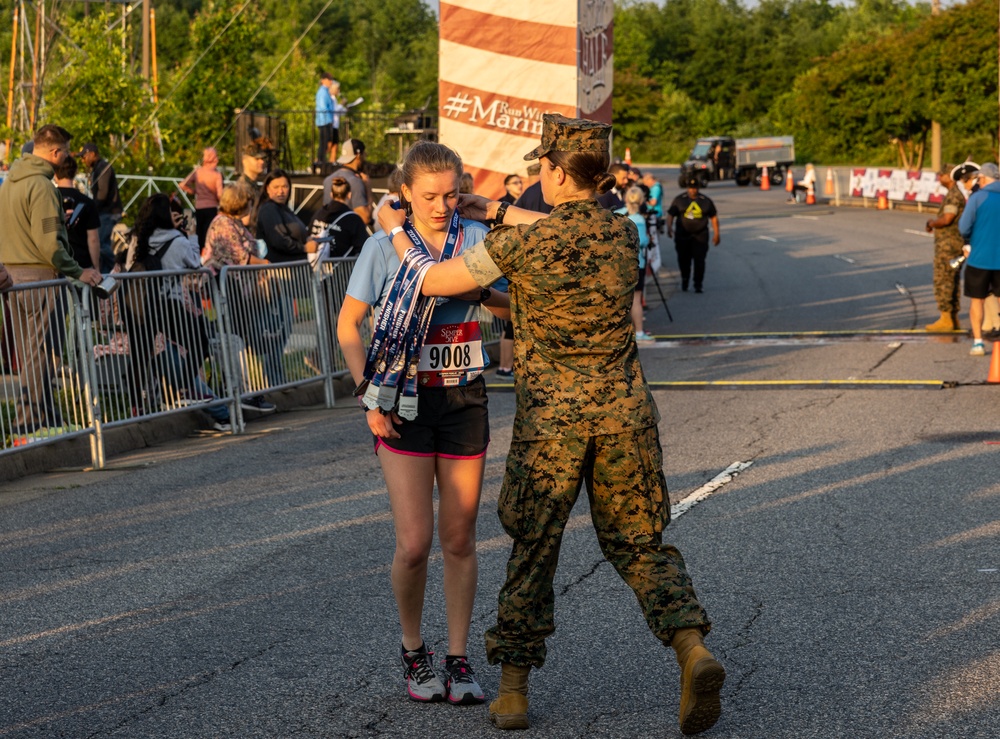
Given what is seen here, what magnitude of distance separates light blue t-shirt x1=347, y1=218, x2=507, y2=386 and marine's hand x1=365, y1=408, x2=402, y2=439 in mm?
171

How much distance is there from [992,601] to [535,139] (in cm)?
1054

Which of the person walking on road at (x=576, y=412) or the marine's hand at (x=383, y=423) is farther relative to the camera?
the marine's hand at (x=383, y=423)

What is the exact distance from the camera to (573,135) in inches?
174

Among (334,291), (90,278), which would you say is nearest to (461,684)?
(90,278)

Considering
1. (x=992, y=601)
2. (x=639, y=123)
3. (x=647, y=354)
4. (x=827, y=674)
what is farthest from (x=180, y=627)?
(x=639, y=123)

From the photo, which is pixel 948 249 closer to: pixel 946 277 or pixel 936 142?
pixel 946 277

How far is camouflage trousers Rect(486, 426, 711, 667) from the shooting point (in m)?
4.52

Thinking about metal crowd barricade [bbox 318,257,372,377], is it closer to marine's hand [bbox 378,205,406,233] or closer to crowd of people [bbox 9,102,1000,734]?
crowd of people [bbox 9,102,1000,734]

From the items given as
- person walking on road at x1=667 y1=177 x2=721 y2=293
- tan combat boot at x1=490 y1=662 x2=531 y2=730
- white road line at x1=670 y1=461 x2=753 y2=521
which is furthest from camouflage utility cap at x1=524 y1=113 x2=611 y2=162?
person walking on road at x1=667 y1=177 x2=721 y2=293

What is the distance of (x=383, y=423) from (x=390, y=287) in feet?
1.52

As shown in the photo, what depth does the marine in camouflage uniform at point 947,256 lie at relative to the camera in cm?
1611

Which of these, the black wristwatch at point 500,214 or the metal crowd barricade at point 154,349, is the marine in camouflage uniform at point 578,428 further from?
the metal crowd barricade at point 154,349

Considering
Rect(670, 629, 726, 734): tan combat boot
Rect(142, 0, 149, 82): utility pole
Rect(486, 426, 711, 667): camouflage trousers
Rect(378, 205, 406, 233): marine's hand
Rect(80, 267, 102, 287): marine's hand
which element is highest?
Rect(142, 0, 149, 82): utility pole

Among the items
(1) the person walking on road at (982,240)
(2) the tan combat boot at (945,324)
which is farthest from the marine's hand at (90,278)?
(2) the tan combat boot at (945,324)
